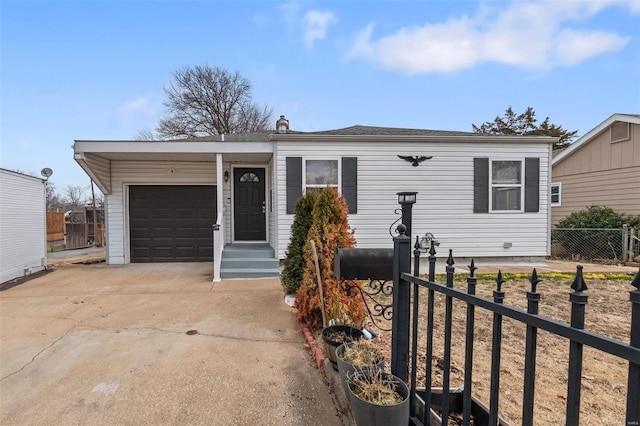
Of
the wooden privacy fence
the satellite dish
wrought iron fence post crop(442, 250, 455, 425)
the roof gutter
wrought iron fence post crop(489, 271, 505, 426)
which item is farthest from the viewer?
the wooden privacy fence

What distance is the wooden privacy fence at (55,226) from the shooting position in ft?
46.7

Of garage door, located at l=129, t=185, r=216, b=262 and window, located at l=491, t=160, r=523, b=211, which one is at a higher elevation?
window, located at l=491, t=160, r=523, b=211

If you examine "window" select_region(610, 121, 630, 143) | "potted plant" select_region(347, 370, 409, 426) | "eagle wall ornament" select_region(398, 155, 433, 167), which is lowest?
"potted plant" select_region(347, 370, 409, 426)

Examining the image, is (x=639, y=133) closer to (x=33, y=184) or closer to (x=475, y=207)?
(x=475, y=207)

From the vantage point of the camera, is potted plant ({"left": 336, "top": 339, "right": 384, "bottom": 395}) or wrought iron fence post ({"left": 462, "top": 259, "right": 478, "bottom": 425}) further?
potted plant ({"left": 336, "top": 339, "right": 384, "bottom": 395})

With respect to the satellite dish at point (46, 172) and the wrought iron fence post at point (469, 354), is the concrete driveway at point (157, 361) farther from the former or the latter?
the satellite dish at point (46, 172)

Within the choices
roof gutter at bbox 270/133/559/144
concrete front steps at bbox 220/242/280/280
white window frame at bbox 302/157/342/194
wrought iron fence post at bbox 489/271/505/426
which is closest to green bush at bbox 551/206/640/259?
roof gutter at bbox 270/133/559/144

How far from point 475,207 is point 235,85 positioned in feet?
65.0

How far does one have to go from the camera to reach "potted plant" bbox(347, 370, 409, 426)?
157 centimetres

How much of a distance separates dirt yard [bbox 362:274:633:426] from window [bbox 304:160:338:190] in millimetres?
3429

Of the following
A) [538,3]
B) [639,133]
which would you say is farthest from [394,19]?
[639,133]

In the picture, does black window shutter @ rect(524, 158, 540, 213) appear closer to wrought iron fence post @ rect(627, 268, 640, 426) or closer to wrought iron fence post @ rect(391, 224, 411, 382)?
wrought iron fence post @ rect(391, 224, 411, 382)

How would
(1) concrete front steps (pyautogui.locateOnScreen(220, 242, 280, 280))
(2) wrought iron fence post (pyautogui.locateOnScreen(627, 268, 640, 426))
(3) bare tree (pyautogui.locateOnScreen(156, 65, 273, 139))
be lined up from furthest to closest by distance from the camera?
(3) bare tree (pyautogui.locateOnScreen(156, 65, 273, 139)), (1) concrete front steps (pyautogui.locateOnScreen(220, 242, 280, 280)), (2) wrought iron fence post (pyautogui.locateOnScreen(627, 268, 640, 426))

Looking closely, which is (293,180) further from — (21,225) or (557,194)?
(557,194)
